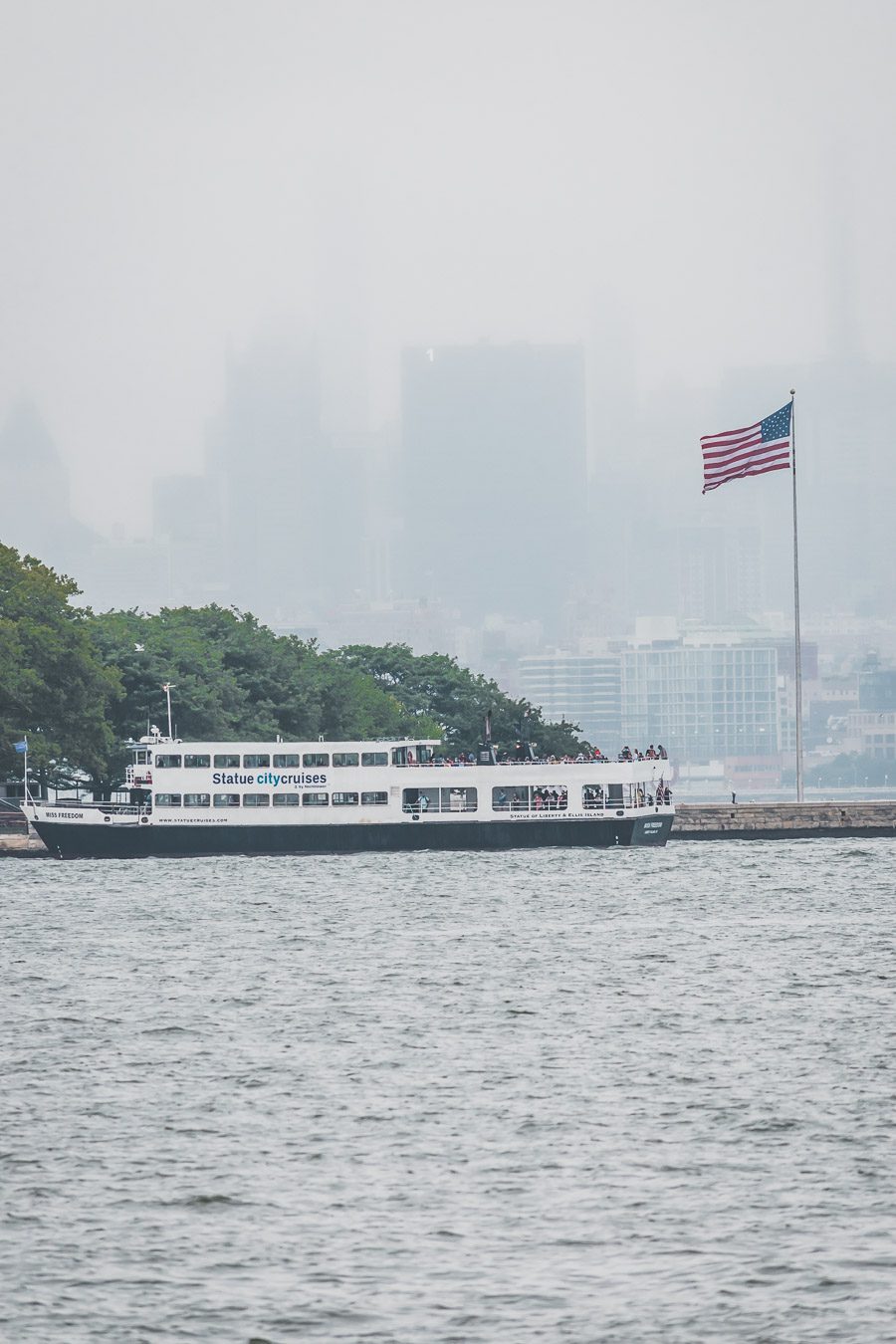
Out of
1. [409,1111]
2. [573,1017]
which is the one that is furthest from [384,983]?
[409,1111]

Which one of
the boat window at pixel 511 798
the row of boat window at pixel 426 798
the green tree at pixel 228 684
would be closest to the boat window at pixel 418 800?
the row of boat window at pixel 426 798

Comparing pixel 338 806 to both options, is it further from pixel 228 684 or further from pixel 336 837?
pixel 228 684

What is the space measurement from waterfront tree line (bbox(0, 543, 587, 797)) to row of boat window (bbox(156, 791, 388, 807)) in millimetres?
11707

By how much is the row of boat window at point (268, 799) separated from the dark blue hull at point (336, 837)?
3.68 feet

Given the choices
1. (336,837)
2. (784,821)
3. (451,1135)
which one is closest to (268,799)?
(336,837)

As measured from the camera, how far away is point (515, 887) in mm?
88750

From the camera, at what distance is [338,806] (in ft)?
349

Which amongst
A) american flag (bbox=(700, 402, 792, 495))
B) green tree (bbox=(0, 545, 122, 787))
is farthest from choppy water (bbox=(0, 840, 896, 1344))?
green tree (bbox=(0, 545, 122, 787))

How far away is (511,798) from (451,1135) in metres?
71.5

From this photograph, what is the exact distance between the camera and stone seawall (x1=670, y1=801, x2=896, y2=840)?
11594cm

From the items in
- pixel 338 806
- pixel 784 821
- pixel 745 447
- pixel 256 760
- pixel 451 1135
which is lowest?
pixel 451 1135

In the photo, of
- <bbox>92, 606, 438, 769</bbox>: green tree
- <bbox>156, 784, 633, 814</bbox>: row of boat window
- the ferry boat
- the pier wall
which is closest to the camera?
the ferry boat

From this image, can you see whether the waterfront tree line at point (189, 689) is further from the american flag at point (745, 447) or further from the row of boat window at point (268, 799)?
the american flag at point (745, 447)

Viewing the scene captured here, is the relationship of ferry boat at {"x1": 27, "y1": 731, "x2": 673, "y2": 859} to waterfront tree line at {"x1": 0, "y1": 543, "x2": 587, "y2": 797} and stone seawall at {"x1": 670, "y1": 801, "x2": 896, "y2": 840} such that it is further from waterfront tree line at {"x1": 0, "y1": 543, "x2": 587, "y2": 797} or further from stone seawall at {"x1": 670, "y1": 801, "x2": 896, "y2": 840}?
stone seawall at {"x1": 670, "y1": 801, "x2": 896, "y2": 840}
